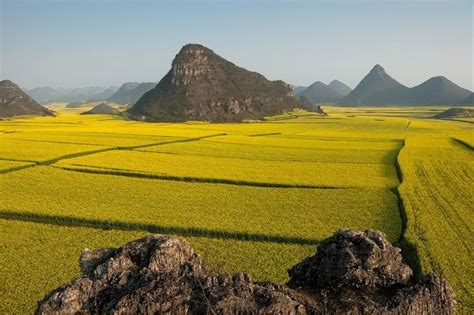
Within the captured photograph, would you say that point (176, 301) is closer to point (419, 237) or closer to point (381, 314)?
point (381, 314)

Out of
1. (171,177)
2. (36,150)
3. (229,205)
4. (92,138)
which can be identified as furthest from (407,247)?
(92,138)

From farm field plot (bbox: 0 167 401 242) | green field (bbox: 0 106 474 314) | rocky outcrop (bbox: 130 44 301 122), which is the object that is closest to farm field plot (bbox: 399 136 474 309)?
green field (bbox: 0 106 474 314)

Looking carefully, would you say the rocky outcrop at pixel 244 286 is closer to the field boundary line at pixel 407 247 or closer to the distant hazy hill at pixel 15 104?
the field boundary line at pixel 407 247

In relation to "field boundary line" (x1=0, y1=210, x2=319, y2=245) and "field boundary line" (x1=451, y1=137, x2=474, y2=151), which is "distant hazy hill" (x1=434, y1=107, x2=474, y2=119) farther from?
"field boundary line" (x1=0, y1=210, x2=319, y2=245)

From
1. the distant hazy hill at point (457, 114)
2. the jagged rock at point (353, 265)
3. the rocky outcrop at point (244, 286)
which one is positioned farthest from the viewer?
the distant hazy hill at point (457, 114)

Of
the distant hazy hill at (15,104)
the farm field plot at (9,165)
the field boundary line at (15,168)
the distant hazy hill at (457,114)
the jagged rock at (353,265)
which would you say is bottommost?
the field boundary line at (15,168)

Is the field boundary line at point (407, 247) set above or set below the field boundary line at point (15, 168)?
below

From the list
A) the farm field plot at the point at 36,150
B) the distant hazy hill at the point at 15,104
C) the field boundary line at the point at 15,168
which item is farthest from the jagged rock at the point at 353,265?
the distant hazy hill at the point at 15,104
